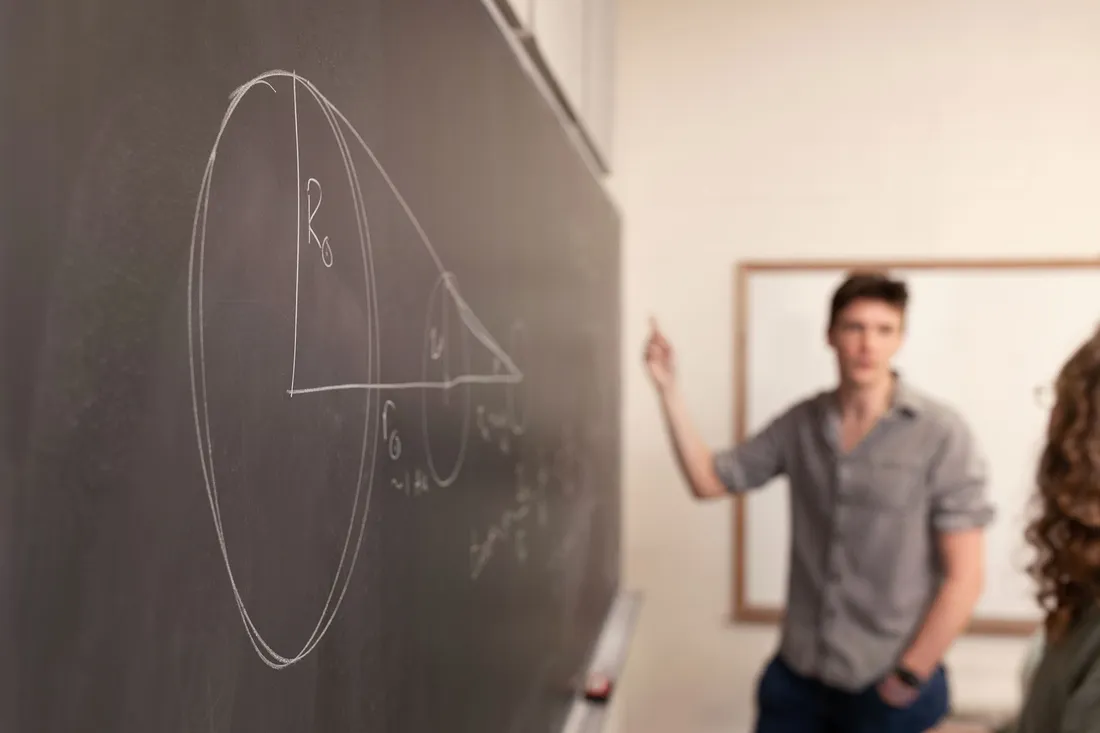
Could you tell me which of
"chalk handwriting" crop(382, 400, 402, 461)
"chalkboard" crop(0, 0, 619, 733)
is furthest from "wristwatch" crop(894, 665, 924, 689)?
"chalk handwriting" crop(382, 400, 402, 461)

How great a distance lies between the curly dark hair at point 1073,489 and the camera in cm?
102

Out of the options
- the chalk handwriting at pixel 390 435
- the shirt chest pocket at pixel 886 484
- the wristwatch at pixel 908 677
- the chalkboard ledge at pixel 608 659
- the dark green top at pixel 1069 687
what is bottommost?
the wristwatch at pixel 908 677

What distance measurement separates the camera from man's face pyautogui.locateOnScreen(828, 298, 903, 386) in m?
1.68

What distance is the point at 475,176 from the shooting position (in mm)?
779

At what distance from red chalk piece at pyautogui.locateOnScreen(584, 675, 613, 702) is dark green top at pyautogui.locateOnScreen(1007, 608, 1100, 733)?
633mm

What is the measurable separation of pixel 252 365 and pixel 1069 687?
1.02m

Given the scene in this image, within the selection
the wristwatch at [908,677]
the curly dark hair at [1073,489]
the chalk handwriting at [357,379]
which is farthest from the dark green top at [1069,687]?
the chalk handwriting at [357,379]

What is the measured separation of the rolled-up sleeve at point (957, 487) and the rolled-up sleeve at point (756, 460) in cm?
33

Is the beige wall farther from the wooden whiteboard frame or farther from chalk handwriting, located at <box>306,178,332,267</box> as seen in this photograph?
chalk handwriting, located at <box>306,178,332,267</box>

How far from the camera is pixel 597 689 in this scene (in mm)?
1453

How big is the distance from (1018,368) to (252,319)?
7.52ft

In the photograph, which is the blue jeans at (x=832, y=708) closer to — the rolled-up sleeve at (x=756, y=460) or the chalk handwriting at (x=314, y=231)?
the rolled-up sleeve at (x=756, y=460)

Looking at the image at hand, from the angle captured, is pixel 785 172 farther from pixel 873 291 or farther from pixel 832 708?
pixel 832 708

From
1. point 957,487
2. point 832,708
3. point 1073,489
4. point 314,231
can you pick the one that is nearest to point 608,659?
point 832,708
